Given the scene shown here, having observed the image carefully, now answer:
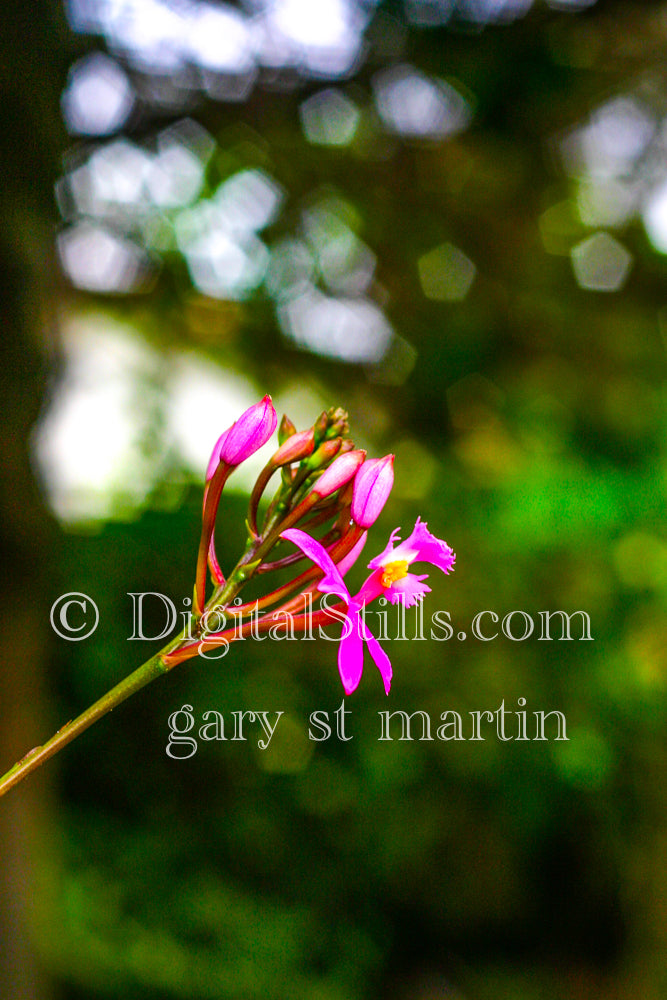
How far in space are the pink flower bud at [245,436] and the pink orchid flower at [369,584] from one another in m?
0.12

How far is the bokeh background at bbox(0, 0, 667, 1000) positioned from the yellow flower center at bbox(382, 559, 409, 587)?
170cm

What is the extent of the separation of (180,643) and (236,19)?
2467 millimetres

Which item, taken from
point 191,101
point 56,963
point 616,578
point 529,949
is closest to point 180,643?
point 616,578

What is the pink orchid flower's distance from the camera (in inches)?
25.2

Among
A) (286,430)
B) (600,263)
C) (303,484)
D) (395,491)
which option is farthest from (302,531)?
(600,263)

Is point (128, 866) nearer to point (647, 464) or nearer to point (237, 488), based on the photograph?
point (237, 488)

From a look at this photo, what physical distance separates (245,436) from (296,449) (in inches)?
2.2

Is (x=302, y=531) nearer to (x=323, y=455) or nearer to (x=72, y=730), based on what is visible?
(x=323, y=455)

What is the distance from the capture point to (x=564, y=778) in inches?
108

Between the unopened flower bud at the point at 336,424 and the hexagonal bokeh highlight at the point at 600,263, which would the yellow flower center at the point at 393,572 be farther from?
the hexagonal bokeh highlight at the point at 600,263

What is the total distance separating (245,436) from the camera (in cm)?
73

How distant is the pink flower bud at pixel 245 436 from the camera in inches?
28.6

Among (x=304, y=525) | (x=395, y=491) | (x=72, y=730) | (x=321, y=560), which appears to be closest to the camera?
(x=72, y=730)

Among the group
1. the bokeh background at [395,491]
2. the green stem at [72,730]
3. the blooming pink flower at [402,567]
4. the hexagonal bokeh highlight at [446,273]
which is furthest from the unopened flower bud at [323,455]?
the hexagonal bokeh highlight at [446,273]
